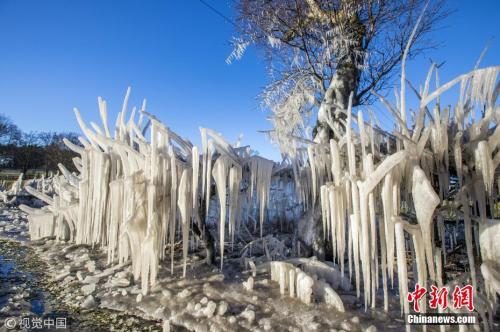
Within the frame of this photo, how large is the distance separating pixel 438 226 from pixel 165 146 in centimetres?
311

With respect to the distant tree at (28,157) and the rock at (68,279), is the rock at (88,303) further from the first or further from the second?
A: the distant tree at (28,157)

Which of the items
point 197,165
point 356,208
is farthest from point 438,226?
point 197,165

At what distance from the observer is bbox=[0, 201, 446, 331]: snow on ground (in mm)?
2584

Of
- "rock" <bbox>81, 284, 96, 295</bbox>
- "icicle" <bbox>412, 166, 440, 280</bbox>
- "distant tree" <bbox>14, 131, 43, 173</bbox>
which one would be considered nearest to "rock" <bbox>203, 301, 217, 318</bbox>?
"rock" <bbox>81, 284, 96, 295</bbox>

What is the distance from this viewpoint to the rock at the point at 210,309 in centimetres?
273

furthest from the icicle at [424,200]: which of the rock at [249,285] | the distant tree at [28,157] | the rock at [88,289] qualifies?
the distant tree at [28,157]

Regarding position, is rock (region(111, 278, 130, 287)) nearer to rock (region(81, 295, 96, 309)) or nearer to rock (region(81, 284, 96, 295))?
rock (region(81, 284, 96, 295))

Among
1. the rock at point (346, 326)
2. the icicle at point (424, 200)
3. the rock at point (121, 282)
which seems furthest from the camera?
the rock at point (121, 282)

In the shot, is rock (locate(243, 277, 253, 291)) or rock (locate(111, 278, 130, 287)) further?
rock (locate(111, 278, 130, 287))

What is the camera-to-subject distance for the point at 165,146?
3.38m

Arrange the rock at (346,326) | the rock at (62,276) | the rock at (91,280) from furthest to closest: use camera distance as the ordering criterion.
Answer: the rock at (62,276)
the rock at (91,280)
the rock at (346,326)

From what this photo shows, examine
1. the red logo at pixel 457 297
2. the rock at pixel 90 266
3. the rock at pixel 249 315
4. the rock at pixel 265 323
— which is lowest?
the rock at pixel 265 323

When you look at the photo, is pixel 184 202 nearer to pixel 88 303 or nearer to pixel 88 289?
pixel 88 303

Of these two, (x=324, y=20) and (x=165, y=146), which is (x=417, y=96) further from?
(x=324, y=20)
